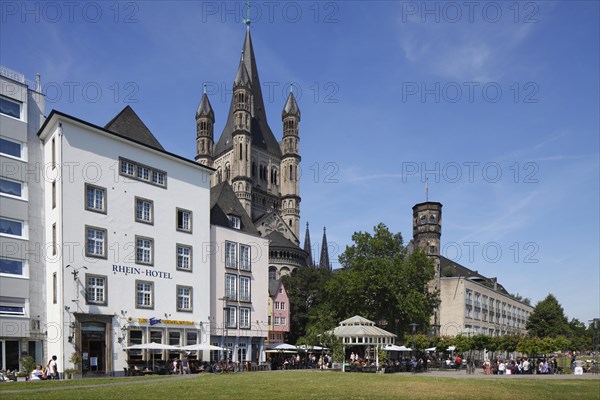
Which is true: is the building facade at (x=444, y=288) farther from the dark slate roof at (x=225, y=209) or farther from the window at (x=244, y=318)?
the window at (x=244, y=318)

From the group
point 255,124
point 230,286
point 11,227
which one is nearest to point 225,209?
point 230,286

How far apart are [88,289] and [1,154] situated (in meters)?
11.6

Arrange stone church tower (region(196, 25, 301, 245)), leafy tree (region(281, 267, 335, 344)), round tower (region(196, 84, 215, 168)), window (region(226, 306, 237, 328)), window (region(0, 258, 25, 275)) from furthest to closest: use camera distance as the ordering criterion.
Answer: round tower (region(196, 84, 215, 168)), stone church tower (region(196, 25, 301, 245)), leafy tree (region(281, 267, 335, 344)), window (region(226, 306, 237, 328)), window (region(0, 258, 25, 275))

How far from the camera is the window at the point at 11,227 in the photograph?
42.8 metres

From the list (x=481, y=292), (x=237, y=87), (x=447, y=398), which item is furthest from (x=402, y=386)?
(x=237, y=87)

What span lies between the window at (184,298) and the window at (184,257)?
177 centimetres

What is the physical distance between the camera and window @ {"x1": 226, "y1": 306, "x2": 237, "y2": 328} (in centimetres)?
5874

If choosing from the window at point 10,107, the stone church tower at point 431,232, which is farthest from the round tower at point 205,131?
the window at point 10,107

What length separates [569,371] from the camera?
52.8 m

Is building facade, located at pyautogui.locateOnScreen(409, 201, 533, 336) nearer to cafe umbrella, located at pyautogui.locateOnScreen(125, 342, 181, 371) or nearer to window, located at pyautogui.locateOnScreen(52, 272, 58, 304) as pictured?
cafe umbrella, located at pyautogui.locateOnScreen(125, 342, 181, 371)

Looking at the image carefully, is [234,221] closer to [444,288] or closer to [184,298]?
[184,298]

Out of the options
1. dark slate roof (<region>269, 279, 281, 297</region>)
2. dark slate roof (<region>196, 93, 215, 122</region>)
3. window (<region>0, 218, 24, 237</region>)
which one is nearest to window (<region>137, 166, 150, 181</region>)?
window (<region>0, 218, 24, 237</region>)

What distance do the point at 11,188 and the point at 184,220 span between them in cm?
1509

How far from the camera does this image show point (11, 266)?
4262 cm
